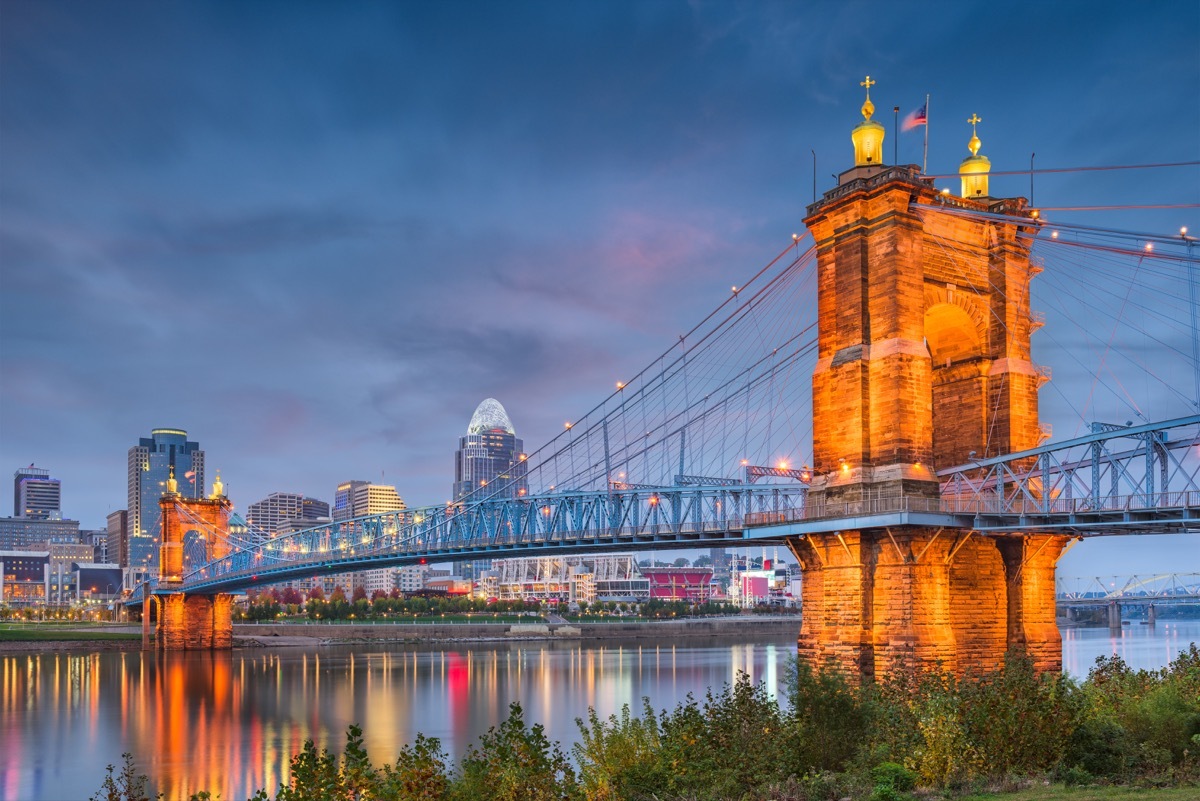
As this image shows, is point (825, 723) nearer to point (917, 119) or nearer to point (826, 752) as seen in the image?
point (826, 752)

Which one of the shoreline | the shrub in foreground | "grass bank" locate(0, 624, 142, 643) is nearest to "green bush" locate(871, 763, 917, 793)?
the shrub in foreground

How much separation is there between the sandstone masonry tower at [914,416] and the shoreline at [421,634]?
7943 cm

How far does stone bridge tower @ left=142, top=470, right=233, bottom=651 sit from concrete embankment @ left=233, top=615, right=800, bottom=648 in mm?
3038

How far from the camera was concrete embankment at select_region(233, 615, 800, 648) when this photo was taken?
113688 mm

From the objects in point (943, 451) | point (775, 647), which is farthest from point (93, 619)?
point (943, 451)

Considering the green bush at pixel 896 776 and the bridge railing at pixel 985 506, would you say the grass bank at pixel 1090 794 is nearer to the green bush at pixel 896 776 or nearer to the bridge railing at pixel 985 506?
the green bush at pixel 896 776

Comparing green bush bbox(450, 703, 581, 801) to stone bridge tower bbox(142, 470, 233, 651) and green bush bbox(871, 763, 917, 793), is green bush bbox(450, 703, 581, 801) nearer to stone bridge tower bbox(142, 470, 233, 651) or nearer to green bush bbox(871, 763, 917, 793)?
green bush bbox(871, 763, 917, 793)

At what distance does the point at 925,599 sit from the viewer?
32.7m

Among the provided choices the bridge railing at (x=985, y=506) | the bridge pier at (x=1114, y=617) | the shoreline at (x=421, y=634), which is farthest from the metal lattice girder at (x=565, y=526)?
the bridge pier at (x=1114, y=617)

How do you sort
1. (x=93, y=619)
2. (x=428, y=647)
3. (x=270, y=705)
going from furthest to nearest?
(x=93, y=619), (x=428, y=647), (x=270, y=705)

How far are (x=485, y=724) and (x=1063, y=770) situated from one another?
94.3 feet

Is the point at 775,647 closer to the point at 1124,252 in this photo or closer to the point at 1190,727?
the point at 1124,252

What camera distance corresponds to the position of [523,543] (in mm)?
62031

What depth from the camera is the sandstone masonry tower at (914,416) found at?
3319 centimetres
